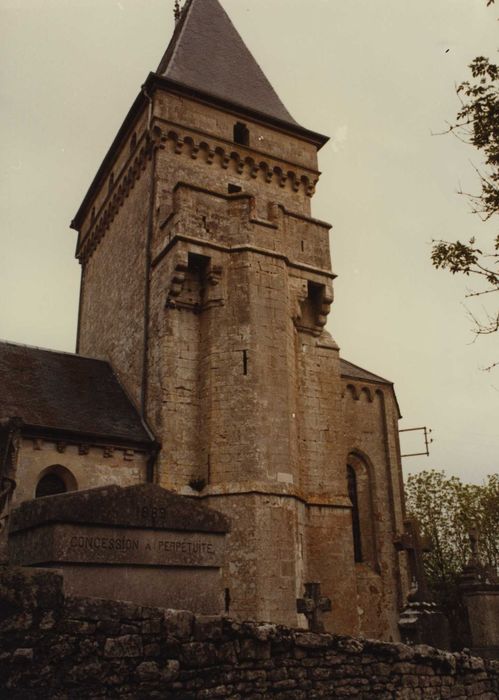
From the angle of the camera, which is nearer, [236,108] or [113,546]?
[113,546]

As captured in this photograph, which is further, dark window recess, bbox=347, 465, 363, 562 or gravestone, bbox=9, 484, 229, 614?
dark window recess, bbox=347, 465, 363, 562

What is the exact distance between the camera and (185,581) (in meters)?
6.72

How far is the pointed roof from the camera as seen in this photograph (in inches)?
850

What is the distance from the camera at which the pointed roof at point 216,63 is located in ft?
70.8

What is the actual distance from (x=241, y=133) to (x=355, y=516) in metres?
12.6

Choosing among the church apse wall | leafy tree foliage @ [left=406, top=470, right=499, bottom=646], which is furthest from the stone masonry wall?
leafy tree foliage @ [left=406, top=470, right=499, bottom=646]

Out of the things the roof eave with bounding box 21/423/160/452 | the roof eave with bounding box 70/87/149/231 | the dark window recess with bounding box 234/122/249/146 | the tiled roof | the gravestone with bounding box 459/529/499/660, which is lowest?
the gravestone with bounding box 459/529/499/660

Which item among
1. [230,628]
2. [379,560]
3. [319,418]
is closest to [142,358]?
[319,418]

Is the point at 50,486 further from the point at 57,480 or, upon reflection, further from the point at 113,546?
the point at 113,546

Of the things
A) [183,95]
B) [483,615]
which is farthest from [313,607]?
[183,95]

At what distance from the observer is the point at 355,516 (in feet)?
67.1

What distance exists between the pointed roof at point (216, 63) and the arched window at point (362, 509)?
455 inches

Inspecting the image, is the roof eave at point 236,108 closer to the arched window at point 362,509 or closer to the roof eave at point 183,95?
the roof eave at point 183,95

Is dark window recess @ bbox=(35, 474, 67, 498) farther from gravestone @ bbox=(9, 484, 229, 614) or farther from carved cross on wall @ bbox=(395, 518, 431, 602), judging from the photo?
gravestone @ bbox=(9, 484, 229, 614)
